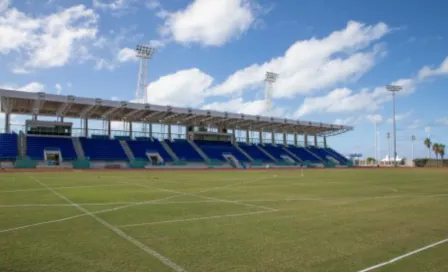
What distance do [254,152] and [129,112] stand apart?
97.4ft

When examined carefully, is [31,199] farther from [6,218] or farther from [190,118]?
[190,118]

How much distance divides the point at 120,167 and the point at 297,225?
4789cm

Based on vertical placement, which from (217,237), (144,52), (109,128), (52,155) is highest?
(144,52)

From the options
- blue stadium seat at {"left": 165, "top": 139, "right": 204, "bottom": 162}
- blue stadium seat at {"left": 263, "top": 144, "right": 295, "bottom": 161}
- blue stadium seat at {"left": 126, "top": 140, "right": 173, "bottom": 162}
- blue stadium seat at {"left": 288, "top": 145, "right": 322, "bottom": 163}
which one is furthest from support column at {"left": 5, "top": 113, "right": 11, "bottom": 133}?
blue stadium seat at {"left": 288, "top": 145, "right": 322, "bottom": 163}

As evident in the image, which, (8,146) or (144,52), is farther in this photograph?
(144,52)

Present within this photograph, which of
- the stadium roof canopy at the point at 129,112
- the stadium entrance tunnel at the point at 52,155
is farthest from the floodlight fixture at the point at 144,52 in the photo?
the stadium entrance tunnel at the point at 52,155

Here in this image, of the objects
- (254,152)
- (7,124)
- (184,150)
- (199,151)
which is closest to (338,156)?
(254,152)

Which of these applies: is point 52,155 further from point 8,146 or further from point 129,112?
point 129,112

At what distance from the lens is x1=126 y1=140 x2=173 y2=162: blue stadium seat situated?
58.2 meters

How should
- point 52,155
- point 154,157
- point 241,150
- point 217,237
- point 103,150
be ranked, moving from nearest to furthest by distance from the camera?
point 217,237, point 52,155, point 103,150, point 154,157, point 241,150

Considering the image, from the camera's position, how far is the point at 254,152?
74125 mm

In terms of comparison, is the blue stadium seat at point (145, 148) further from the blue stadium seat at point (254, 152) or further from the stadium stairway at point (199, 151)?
the blue stadium seat at point (254, 152)

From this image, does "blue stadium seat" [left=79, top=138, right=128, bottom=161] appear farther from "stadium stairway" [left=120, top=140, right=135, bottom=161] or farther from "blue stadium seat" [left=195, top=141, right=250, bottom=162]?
"blue stadium seat" [left=195, top=141, right=250, bottom=162]

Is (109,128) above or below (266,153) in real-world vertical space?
above
